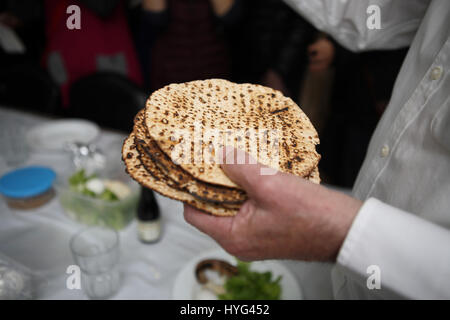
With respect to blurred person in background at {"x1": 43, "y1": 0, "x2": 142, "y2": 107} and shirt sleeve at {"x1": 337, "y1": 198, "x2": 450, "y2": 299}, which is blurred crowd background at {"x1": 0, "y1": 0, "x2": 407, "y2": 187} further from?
shirt sleeve at {"x1": 337, "y1": 198, "x2": 450, "y2": 299}

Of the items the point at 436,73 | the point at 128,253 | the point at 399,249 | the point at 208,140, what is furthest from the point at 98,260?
the point at 436,73

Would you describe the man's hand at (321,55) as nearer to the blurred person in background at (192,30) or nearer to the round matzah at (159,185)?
the blurred person in background at (192,30)

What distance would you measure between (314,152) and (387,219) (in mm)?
189

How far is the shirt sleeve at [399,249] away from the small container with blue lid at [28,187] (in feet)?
4.01

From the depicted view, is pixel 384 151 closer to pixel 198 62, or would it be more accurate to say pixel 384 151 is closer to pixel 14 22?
pixel 198 62

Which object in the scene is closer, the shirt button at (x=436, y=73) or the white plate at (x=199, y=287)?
the shirt button at (x=436, y=73)

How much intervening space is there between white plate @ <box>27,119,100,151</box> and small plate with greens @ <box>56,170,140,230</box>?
429mm

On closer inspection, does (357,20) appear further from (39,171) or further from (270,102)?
(39,171)

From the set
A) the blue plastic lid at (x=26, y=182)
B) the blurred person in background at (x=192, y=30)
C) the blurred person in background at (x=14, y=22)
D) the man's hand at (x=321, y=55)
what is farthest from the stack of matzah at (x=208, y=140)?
the blurred person in background at (x=14, y=22)

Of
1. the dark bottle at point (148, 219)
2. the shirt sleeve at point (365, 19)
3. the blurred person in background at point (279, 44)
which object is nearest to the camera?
the shirt sleeve at point (365, 19)

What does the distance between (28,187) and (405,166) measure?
1.37 metres

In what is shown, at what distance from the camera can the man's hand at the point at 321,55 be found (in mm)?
1576

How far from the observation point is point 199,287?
107cm
